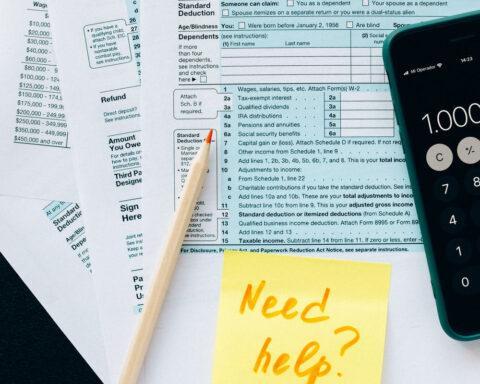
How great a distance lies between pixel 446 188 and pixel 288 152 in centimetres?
10

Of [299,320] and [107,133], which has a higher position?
[107,133]

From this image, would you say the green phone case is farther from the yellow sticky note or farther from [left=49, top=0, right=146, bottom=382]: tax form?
[left=49, top=0, right=146, bottom=382]: tax form

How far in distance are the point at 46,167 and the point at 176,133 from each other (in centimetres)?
10

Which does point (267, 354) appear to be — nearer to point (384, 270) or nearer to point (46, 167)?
point (384, 270)

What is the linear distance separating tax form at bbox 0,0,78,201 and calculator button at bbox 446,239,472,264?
25cm

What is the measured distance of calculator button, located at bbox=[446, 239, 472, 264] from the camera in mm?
391

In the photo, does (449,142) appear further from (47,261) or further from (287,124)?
(47,261)

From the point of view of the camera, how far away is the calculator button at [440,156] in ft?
1.27

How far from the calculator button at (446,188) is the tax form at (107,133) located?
188mm

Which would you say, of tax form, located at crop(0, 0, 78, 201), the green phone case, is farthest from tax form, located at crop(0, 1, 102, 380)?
the green phone case

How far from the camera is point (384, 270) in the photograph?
40 centimetres

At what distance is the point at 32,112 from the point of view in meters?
0.44

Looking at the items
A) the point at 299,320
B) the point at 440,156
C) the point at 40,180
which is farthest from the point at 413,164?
the point at 40,180

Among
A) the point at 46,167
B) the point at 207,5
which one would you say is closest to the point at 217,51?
the point at 207,5
